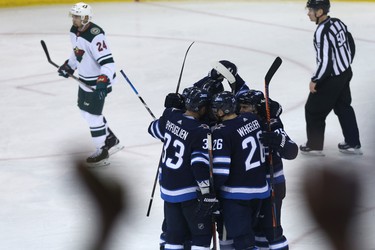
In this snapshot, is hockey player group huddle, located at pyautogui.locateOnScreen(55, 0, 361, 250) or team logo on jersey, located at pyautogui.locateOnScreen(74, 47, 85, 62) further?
team logo on jersey, located at pyautogui.locateOnScreen(74, 47, 85, 62)

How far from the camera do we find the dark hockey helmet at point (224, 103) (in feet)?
13.1

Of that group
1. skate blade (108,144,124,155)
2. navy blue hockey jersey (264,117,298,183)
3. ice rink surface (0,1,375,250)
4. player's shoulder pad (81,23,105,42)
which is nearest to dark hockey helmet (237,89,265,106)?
navy blue hockey jersey (264,117,298,183)

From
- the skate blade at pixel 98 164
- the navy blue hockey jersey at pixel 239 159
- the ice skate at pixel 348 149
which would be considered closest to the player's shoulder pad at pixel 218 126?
the navy blue hockey jersey at pixel 239 159

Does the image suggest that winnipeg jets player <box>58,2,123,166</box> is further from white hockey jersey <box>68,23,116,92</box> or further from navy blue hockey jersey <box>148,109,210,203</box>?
navy blue hockey jersey <box>148,109,210,203</box>

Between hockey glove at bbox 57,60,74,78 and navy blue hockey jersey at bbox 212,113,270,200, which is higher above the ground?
navy blue hockey jersey at bbox 212,113,270,200

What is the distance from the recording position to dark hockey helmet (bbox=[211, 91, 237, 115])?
157 inches

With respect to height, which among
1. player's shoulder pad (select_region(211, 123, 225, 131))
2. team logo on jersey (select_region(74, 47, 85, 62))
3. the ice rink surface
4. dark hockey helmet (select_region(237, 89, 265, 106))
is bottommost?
the ice rink surface

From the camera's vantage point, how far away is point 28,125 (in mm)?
7344

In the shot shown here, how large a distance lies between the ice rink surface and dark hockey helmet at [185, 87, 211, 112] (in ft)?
3.41

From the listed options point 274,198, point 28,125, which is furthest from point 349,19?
point 274,198

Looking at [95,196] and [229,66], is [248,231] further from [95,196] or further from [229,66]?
[95,196]

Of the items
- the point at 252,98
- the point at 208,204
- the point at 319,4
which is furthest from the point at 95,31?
the point at 208,204

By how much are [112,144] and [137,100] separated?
1.59 metres

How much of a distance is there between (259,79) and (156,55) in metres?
1.63
